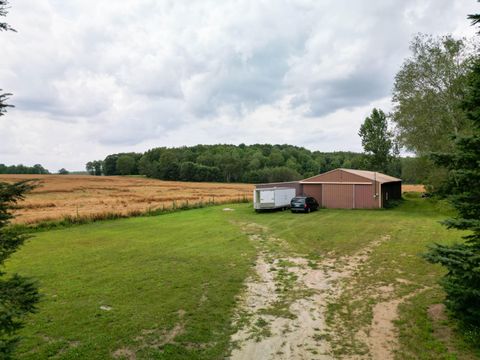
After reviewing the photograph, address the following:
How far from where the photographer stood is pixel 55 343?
6.75 meters

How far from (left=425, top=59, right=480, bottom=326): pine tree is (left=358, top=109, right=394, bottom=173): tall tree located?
45.7 meters

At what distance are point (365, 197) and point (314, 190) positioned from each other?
5.05 metres

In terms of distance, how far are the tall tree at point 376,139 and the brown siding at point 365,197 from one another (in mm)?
20320

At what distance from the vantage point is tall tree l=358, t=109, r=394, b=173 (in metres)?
49.9

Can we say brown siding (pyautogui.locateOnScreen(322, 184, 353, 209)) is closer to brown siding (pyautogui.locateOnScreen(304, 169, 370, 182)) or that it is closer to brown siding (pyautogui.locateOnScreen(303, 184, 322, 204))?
brown siding (pyautogui.locateOnScreen(303, 184, 322, 204))

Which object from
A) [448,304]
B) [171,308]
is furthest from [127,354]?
[448,304]

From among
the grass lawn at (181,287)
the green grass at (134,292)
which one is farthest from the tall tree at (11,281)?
the green grass at (134,292)

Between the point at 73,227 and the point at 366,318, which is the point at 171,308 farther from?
the point at 73,227

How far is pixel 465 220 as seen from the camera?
21.5ft

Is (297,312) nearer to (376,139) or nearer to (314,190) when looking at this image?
(314,190)

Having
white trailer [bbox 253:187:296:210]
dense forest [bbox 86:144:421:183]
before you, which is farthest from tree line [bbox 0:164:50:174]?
white trailer [bbox 253:187:296:210]

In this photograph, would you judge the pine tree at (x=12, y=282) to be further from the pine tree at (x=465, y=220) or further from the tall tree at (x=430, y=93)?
the tall tree at (x=430, y=93)

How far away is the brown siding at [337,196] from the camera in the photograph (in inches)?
1288

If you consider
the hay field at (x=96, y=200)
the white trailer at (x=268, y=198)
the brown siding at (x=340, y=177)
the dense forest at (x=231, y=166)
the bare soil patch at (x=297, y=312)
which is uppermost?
the dense forest at (x=231, y=166)
